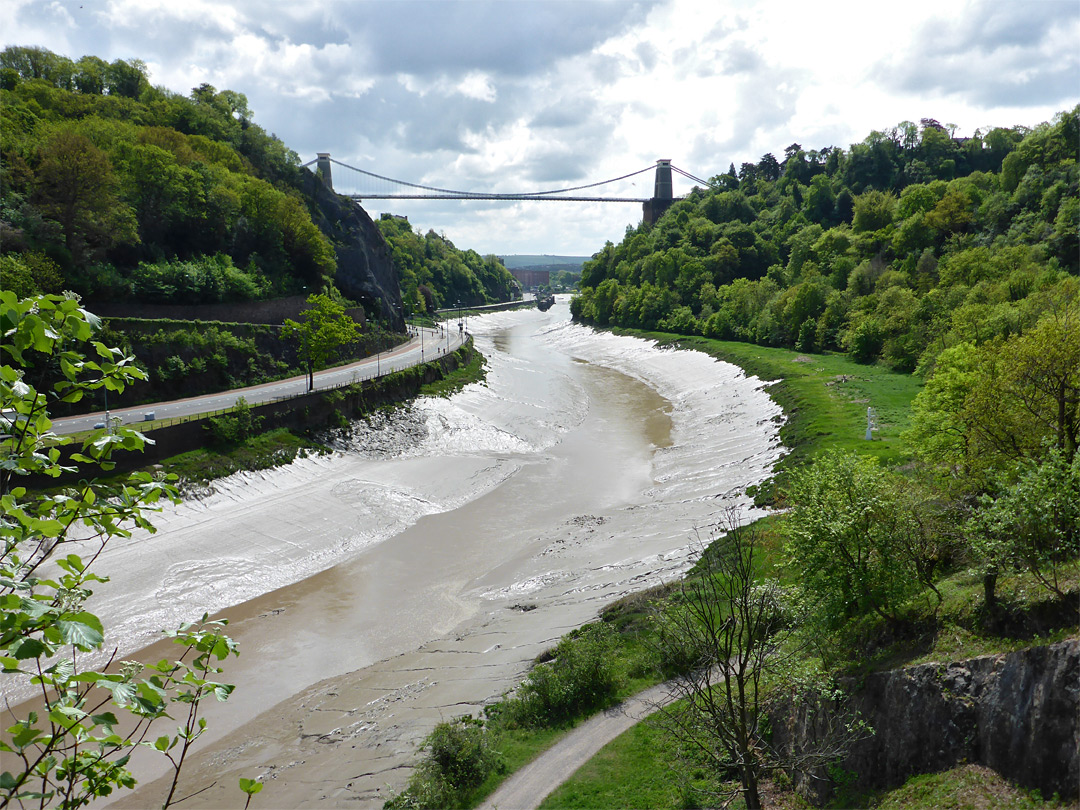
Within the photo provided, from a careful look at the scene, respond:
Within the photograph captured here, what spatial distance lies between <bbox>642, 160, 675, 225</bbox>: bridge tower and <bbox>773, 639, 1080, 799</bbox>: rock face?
154586 millimetres

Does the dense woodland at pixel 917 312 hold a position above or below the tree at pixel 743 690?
above

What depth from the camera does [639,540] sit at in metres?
27.0

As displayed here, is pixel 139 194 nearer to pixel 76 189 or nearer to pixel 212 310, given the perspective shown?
pixel 76 189

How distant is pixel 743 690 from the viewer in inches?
386

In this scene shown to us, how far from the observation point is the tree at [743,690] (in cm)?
962

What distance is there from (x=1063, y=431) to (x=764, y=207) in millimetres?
125588

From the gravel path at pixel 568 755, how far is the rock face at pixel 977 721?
387 centimetres

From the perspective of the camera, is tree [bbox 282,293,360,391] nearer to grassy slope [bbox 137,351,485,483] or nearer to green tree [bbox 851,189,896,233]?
grassy slope [bbox 137,351,485,483]

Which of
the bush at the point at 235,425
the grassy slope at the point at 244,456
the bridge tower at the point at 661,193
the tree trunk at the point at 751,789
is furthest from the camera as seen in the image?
the bridge tower at the point at 661,193

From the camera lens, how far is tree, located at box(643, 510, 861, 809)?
9617 millimetres

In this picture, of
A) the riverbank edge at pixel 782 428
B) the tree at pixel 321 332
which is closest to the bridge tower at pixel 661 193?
the riverbank edge at pixel 782 428

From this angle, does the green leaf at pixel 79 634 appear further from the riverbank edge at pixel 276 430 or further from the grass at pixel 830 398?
the grass at pixel 830 398

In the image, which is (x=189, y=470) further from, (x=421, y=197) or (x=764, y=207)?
(x=421, y=197)

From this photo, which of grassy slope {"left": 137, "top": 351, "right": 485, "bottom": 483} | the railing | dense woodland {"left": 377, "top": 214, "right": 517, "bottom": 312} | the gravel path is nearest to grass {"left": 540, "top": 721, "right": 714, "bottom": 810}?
the gravel path
